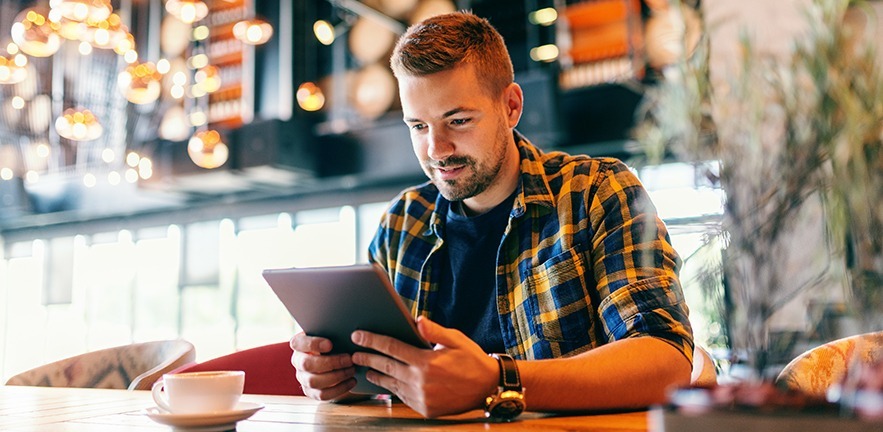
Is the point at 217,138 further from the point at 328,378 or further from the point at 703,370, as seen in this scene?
the point at 703,370

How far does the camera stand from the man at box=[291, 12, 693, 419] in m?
1.22

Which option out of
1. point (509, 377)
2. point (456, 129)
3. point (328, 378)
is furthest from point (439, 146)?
point (509, 377)

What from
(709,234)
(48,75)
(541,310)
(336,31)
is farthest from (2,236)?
(709,234)

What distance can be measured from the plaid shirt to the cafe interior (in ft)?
3.60

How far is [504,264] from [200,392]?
2.76 ft

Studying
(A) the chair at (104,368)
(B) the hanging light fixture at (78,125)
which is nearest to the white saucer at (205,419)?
(A) the chair at (104,368)

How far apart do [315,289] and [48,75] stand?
823cm

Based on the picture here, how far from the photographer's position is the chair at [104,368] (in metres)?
2.50

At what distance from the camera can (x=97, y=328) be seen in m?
8.83

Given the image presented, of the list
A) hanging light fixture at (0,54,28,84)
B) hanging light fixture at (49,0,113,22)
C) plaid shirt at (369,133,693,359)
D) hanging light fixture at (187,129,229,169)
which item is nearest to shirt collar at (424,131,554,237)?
plaid shirt at (369,133,693,359)

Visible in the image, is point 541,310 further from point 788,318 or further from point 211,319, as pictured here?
point 211,319

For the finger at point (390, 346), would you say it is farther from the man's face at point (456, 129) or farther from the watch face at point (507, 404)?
the man's face at point (456, 129)

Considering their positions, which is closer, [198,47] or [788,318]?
[788,318]

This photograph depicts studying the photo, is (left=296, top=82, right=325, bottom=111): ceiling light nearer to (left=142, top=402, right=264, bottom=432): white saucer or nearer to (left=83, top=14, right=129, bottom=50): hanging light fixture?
(left=83, top=14, right=129, bottom=50): hanging light fixture
